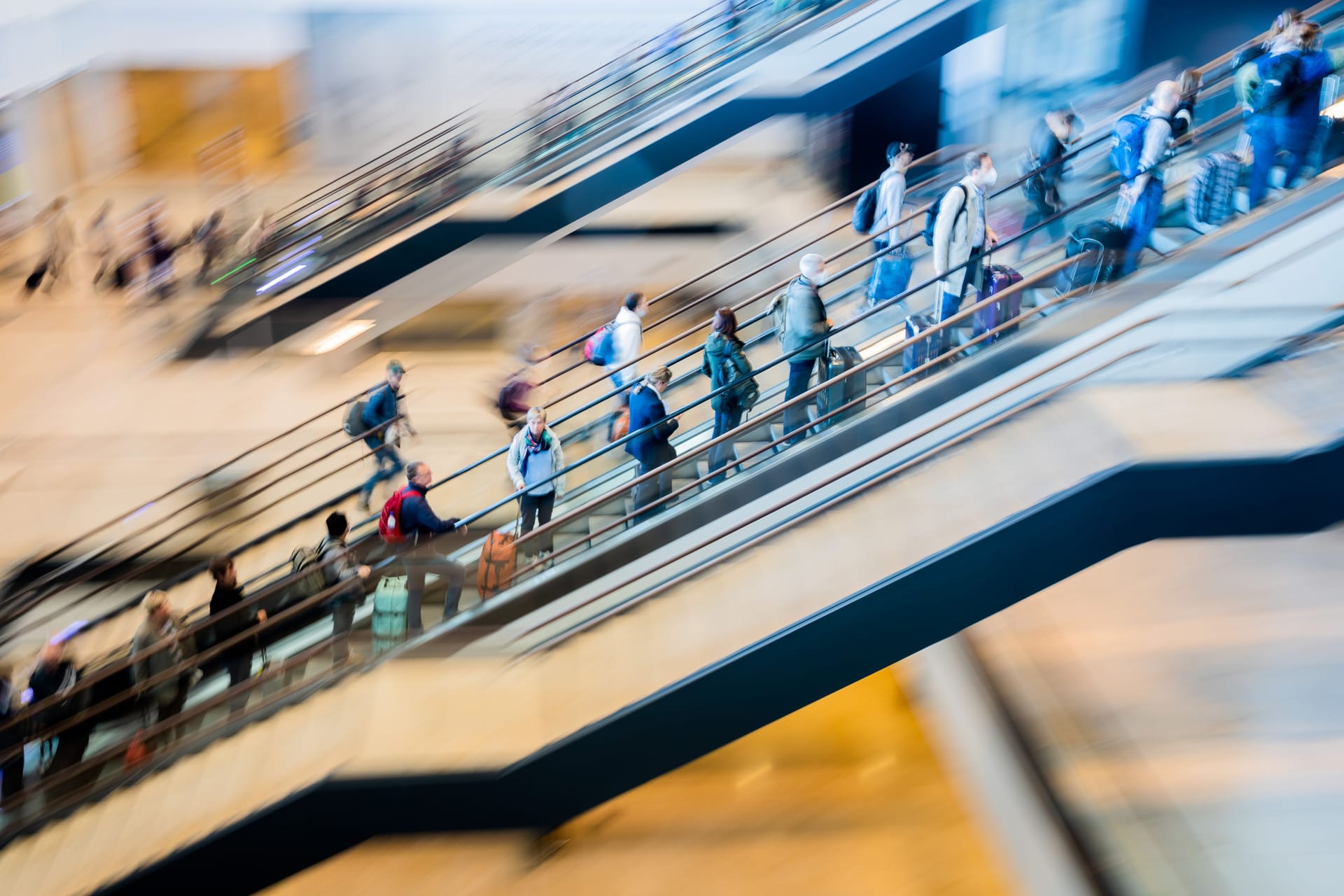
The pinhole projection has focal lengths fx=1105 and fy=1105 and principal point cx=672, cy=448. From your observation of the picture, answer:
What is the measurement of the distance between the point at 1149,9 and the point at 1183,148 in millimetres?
5086

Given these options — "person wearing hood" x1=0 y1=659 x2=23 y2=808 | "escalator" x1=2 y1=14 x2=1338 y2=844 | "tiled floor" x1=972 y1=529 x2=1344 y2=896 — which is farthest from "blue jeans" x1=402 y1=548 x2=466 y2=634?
"tiled floor" x1=972 y1=529 x2=1344 y2=896

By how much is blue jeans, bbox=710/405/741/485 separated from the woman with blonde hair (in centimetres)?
24

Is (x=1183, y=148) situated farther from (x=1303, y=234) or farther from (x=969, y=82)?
(x=969, y=82)

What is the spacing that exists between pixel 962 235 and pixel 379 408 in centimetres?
430

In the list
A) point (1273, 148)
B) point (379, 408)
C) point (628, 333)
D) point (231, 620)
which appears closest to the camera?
point (1273, 148)

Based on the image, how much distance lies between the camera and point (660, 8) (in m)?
13.9

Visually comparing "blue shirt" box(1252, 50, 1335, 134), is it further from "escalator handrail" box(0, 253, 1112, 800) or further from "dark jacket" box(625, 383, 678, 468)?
"dark jacket" box(625, 383, 678, 468)

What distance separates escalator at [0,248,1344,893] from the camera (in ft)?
14.1

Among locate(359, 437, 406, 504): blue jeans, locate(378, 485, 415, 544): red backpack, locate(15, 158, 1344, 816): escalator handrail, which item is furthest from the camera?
locate(359, 437, 406, 504): blue jeans

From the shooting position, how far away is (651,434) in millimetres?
5895

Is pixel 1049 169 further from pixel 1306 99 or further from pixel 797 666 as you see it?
pixel 797 666

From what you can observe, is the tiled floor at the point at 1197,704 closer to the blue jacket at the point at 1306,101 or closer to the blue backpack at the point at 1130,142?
the blue backpack at the point at 1130,142

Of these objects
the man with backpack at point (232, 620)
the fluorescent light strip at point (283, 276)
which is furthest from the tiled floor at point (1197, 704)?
the fluorescent light strip at point (283, 276)

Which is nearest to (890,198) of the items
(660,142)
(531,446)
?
(531,446)
